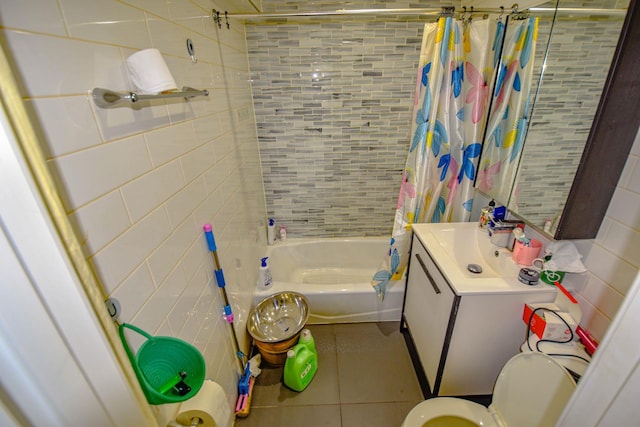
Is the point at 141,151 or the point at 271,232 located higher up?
the point at 141,151

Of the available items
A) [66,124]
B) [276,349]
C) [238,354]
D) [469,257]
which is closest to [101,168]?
[66,124]

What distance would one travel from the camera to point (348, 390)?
1.59m

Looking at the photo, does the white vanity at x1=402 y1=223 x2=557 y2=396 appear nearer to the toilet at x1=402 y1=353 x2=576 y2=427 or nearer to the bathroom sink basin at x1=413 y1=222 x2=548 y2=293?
the bathroom sink basin at x1=413 y1=222 x2=548 y2=293

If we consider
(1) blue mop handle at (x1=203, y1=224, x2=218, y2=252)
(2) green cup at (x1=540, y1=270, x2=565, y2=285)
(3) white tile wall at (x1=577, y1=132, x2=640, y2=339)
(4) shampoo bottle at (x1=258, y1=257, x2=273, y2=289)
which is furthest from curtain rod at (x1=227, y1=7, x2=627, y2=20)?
(4) shampoo bottle at (x1=258, y1=257, x2=273, y2=289)

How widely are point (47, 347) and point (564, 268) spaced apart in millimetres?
1508

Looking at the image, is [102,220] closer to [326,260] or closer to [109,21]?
[109,21]

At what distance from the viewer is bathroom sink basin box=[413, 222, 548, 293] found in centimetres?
116

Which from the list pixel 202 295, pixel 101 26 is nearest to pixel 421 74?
pixel 101 26

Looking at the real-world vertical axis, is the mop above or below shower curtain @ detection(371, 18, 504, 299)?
below

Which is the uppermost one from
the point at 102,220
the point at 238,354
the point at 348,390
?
the point at 102,220

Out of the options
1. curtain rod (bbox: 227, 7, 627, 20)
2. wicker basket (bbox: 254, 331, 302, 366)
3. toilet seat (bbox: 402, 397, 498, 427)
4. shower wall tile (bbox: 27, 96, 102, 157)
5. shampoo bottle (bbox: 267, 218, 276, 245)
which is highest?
curtain rod (bbox: 227, 7, 627, 20)

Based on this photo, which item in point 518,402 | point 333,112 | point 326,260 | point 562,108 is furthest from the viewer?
point 326,260

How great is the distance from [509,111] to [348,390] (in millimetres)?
1774

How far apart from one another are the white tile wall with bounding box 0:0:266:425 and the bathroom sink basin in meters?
1.04
